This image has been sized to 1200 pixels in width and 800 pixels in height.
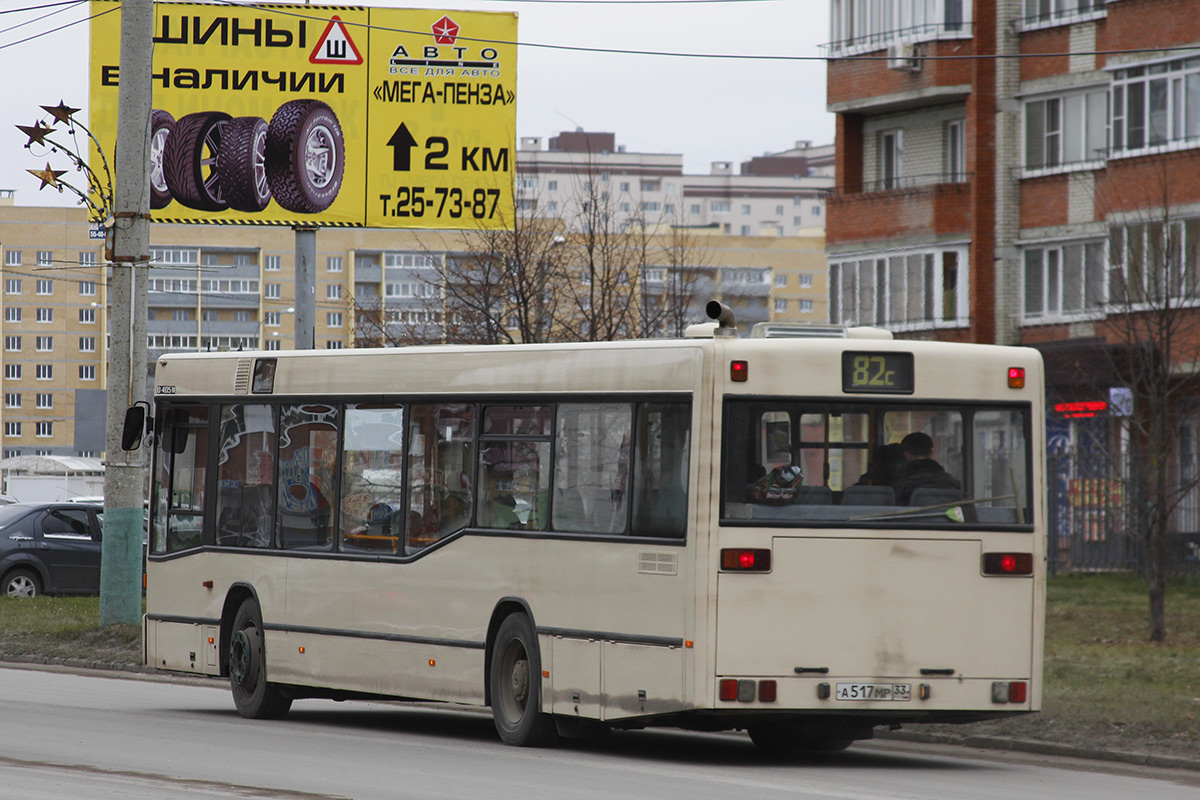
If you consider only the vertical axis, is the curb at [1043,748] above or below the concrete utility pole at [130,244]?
below

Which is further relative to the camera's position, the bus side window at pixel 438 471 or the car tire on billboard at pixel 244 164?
the car tire on billboard at pixel 244 164

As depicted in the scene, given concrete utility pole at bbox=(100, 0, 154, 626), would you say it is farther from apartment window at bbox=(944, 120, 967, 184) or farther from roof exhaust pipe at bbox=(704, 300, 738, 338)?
apartment window at bbox=(944, 120, 967, 184)

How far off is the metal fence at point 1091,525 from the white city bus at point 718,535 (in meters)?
20.9

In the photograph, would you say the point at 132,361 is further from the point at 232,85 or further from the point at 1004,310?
the point at 1004,310

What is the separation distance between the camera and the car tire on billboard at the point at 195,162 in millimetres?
29078

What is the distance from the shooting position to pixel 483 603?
13664mm

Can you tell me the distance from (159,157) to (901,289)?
1899 centimetres

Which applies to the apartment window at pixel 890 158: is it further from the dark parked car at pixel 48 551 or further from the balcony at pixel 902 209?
the dark parked car at pixel 48 551

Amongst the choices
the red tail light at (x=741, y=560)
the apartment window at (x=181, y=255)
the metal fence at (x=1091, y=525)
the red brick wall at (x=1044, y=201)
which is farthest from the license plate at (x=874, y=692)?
the apartment window at (x=181, y=255)

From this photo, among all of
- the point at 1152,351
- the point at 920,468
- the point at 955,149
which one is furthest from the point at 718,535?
the point at 955,149

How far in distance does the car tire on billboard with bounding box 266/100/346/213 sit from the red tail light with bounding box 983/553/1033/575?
1838cm

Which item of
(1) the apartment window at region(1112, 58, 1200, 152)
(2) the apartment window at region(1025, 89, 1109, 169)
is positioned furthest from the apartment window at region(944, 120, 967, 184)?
(1) the apartment window at region(1112, 58, 1200, 152)

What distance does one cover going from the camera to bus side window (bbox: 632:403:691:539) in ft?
40.1

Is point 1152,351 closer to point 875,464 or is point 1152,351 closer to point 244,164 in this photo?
point 875,464
